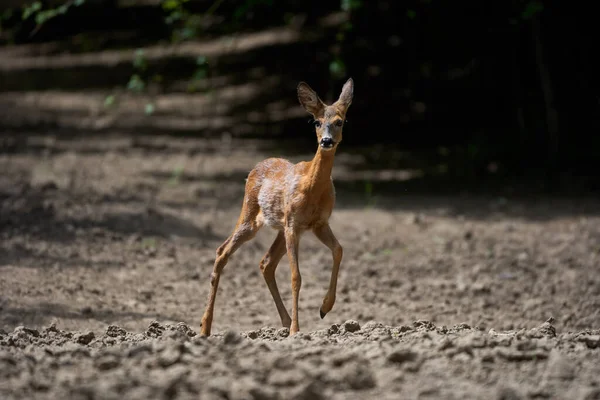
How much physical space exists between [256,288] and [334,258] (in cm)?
298

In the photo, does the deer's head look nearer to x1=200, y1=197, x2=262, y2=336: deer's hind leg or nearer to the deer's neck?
the deer's neck

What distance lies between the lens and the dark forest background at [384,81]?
15125mm

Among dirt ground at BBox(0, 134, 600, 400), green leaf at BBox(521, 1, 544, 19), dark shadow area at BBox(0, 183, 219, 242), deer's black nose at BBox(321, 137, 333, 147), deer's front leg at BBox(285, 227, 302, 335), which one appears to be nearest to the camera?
dirt ground at BBox(0, 134, 600, 400)

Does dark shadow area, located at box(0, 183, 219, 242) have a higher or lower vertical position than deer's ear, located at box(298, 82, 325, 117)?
lower

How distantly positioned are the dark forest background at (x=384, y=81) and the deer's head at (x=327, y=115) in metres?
5.80

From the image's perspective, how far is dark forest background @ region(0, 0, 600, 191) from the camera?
15125 mm

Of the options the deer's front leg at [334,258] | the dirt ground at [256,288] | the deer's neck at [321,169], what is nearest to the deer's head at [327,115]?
the deer's neck at [321,169]

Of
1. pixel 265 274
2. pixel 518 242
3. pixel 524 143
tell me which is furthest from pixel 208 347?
pixel 524 143

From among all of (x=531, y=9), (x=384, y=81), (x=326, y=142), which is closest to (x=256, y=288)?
(x=326, y=142)

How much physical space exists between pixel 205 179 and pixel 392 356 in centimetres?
1062

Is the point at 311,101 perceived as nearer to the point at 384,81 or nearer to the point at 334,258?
the point at 334,258

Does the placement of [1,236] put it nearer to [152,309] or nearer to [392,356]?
[152,309]

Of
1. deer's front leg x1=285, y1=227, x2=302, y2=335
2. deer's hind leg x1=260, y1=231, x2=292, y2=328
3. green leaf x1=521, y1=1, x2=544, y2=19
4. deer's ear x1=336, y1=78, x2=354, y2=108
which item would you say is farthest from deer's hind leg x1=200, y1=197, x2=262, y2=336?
green leaf x1=521, y1=1, x2=544, y2=19

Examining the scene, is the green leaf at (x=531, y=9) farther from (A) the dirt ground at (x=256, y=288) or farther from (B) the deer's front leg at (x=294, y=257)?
(B) the deer's front leg at (x=294, y=257)
